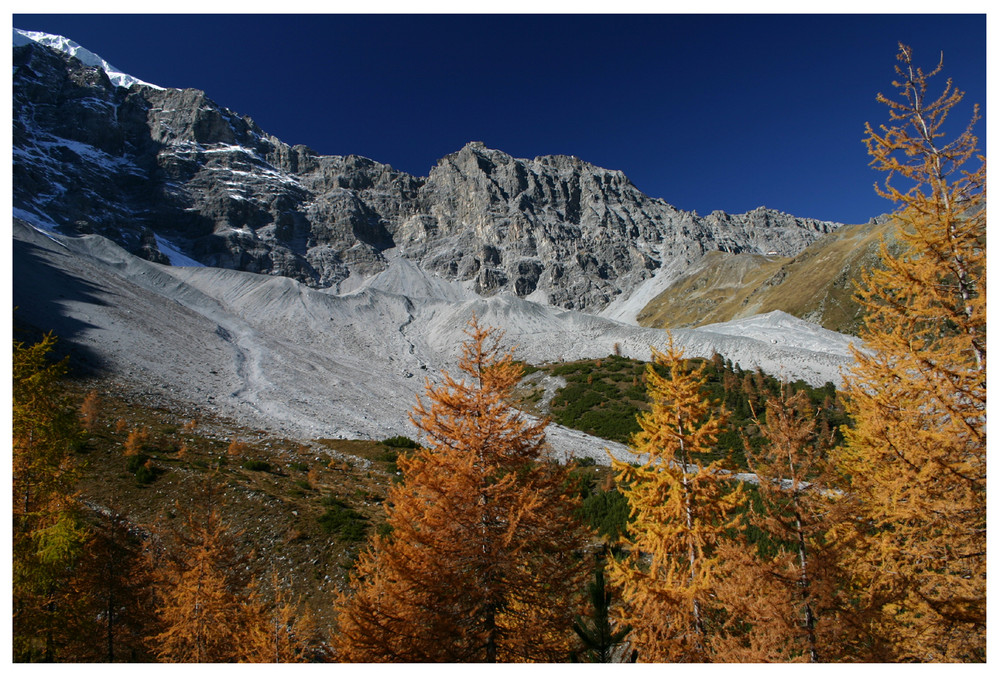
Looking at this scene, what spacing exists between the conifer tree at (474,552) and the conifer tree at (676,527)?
1.28 m

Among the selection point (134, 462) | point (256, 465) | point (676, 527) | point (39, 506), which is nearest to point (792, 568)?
point (676, 527)

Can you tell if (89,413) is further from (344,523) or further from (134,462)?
(344,523)

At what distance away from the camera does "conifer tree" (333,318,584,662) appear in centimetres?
641

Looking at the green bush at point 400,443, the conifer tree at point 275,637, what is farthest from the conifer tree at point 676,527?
the green bush at point 400,443

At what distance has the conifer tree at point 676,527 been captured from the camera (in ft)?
23.6

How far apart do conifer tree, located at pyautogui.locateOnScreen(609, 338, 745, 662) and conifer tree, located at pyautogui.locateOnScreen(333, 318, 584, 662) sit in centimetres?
128

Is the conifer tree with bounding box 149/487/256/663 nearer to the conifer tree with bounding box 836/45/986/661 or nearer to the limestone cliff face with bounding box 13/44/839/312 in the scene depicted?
the conifer tree with bounding box 836/45/986/661

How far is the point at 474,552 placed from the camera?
6.67 m

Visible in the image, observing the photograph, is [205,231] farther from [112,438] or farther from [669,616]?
[669,616]

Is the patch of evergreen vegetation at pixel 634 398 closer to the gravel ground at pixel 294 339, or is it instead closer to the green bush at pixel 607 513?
the gravel ground at pixel 294 339

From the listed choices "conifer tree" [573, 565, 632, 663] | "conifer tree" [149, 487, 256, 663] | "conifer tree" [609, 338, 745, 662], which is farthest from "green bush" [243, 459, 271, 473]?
"conifer tree" [573, 565, 632, 663]

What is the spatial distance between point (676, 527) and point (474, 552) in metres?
3.77
